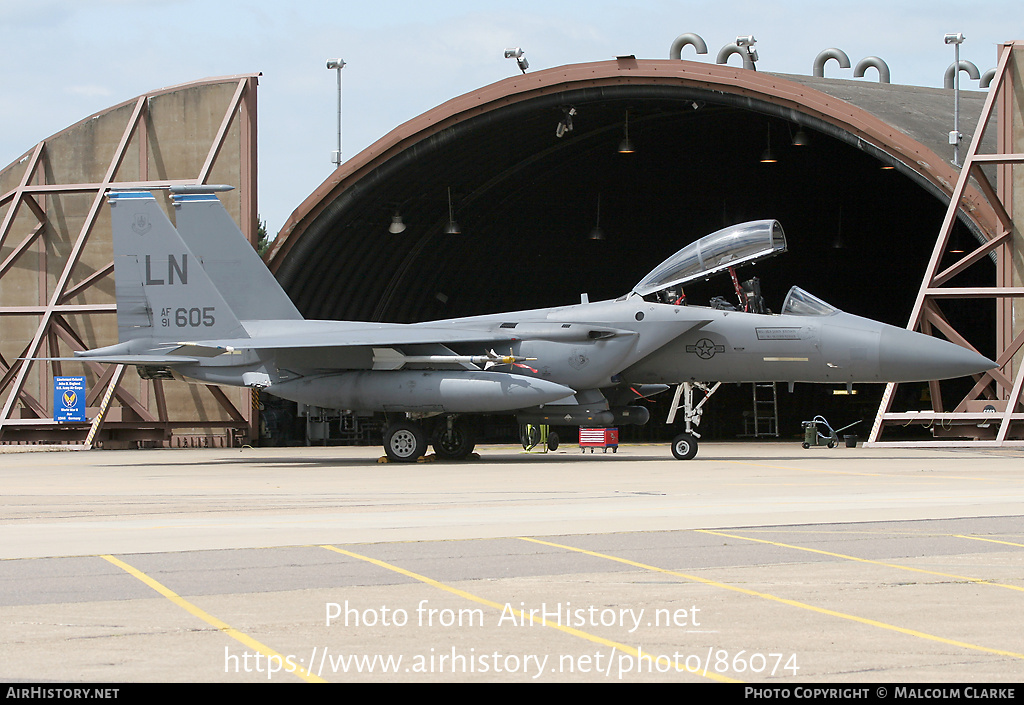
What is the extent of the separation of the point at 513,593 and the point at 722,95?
65.5 feet

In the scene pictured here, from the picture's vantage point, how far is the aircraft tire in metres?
19.2

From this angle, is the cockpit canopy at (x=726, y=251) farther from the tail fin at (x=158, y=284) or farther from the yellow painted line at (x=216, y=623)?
the yellow painted line at (x=216, y=623)

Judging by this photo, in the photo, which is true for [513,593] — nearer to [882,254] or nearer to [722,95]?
[722,95]

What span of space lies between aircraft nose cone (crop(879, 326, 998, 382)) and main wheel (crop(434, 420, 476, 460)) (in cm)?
707

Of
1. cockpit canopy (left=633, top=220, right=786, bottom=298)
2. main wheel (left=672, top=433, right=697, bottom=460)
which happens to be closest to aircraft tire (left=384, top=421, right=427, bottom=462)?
main wheel (left=672, top=433, right=697, bottom=460)

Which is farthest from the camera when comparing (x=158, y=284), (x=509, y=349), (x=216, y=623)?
(x=158, y=284)

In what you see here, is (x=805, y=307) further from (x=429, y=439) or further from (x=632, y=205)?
(x=632, y=205)

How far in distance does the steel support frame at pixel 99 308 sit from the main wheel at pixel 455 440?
27.9ft

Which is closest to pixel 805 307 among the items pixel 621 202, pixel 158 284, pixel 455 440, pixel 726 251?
pixel 726 251

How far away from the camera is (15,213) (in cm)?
2777

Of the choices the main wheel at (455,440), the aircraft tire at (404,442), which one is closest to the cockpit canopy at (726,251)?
the main wheel at (455,440)

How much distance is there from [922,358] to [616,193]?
59.9 ft

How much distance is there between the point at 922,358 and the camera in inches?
679
